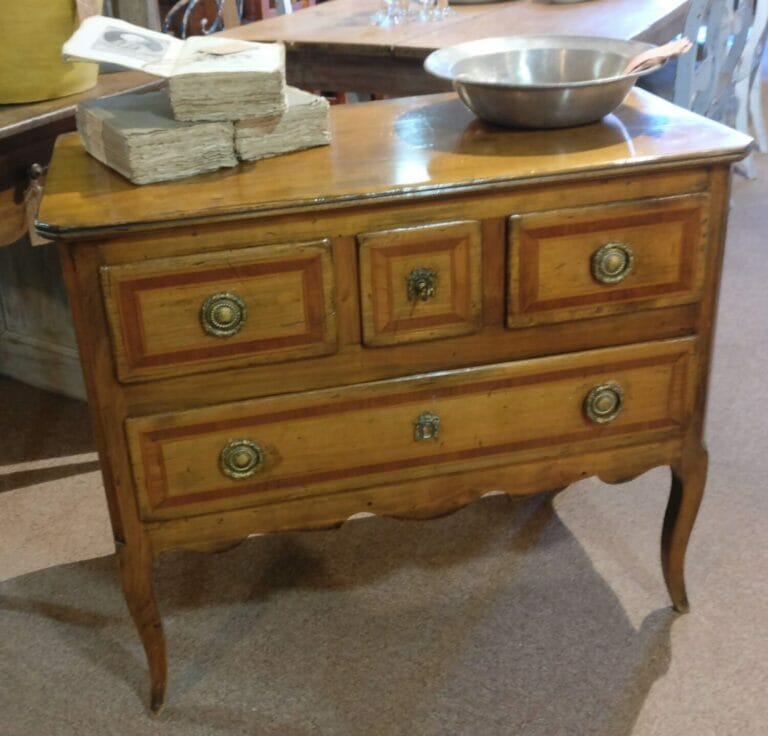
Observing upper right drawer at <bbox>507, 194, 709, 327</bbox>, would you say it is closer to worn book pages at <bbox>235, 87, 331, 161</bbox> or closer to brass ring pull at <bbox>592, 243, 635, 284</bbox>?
brass ring pull at <bbox>592, 243, 635, 284</bbox>

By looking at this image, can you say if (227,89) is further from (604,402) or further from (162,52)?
(604,402)

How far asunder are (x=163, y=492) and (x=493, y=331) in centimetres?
48

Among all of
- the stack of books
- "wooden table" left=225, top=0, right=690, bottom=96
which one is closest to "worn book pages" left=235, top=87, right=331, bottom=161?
the stack of books

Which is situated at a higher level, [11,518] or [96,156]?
[96,156]

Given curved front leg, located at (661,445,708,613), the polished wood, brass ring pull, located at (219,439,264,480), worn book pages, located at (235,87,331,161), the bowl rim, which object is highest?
the bowl rim

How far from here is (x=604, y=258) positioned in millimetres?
1289

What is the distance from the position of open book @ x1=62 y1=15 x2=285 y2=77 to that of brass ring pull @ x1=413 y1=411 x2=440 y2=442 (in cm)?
48

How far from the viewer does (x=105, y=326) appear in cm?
119

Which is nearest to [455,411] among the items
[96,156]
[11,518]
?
[96,156]

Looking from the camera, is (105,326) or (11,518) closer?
(105,326)

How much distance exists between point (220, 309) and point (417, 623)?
700 millimetres

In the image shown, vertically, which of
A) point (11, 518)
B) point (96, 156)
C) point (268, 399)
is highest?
point (96, 156)

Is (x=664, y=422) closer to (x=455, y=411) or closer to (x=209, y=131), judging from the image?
(x=455, y=411)

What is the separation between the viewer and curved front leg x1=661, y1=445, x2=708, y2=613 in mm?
1484
